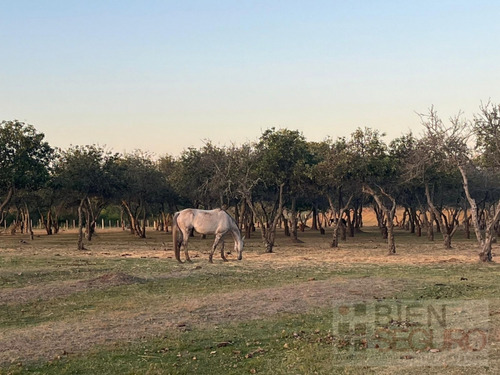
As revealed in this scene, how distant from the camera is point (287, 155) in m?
39.8

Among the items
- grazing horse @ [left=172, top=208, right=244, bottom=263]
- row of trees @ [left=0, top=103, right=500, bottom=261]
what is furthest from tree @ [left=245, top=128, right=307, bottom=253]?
grazing horse @ [left=172, top=208, right=244, bottom=263]

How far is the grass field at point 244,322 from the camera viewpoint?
970 centimetres

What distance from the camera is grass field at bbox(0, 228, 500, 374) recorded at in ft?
31.8

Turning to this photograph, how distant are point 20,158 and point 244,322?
31042 millimetres

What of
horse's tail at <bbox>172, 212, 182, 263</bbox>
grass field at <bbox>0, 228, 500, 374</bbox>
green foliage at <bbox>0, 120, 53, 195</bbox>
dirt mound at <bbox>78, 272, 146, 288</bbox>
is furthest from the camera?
green foliage at <bbox>0, 120, 53, 195</bbox>

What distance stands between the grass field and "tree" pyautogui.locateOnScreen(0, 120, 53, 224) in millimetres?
17966

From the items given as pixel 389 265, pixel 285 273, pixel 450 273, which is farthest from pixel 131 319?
pixel 389 265

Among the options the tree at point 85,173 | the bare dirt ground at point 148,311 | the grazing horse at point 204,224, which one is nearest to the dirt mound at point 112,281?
the bare dirt ground at point 148,311

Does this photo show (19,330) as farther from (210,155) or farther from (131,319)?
(210,155)

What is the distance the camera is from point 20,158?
39.3m

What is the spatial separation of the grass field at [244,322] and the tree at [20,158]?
58.9 ft

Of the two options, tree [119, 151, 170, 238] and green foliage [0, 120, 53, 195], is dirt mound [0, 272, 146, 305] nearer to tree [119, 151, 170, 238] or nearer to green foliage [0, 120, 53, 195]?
green foliage [0, 120, 53, 195]

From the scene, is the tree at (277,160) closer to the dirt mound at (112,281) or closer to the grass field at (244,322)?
the grass field at (244,322)

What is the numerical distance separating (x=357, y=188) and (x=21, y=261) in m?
24.4
